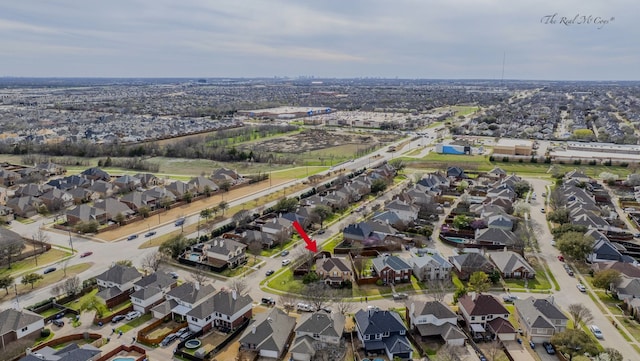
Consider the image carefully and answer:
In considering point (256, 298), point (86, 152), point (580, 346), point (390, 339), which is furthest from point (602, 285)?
point (86, 152)

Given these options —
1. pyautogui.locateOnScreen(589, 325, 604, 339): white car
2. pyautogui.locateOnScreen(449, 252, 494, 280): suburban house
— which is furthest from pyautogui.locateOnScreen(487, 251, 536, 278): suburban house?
pyautogui.locateOnScreen(589, 325, 604, 339): white car

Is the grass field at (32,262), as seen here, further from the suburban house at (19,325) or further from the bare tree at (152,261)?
the suburban house at (19,325)

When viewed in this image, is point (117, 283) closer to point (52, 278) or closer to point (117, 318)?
point (117, 318)

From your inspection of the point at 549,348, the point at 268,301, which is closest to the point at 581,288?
the point at 549,348

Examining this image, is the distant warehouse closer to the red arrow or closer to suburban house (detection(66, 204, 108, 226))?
the red arrow

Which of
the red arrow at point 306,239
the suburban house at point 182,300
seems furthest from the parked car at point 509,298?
the suburban house at point 182,300

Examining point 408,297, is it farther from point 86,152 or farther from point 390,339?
point 86,152
